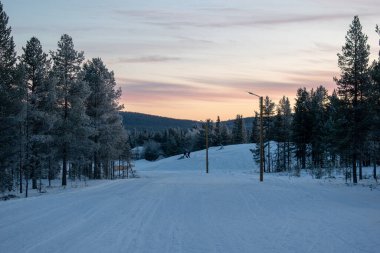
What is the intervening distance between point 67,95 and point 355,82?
875 inches

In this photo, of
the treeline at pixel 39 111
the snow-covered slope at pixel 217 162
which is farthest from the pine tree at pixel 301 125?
the treeline at pixel 39 111

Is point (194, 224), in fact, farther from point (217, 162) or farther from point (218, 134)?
point (218, 134)

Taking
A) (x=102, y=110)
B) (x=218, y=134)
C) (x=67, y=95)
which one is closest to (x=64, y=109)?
(x=67, y=95)

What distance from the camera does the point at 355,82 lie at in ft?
109

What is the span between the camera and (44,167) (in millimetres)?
38812

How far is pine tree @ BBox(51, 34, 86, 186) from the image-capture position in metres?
36.5

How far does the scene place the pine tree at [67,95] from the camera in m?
36.5

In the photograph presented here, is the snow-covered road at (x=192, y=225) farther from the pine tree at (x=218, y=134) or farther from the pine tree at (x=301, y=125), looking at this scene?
the pine tree at (x=218, y=134)

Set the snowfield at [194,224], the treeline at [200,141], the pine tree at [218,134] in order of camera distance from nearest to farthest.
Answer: the snowfield at [194,224] < the treeline at [200,141] < the pine tree at [218,134]

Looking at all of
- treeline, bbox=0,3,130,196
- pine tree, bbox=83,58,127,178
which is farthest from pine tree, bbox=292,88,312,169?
treeline, bbox=0,3,130,196

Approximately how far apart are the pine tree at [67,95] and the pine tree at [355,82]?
66.6 ft

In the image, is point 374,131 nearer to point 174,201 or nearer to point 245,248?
point 174,201

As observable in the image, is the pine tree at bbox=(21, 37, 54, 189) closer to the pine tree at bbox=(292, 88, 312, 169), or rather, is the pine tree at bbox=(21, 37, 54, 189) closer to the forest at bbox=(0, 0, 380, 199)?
the forest at bbox=(0, 0, 380, 199)

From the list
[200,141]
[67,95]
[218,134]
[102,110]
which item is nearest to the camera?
[67,95]
